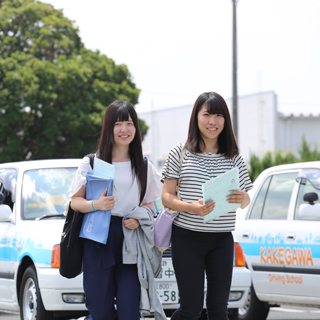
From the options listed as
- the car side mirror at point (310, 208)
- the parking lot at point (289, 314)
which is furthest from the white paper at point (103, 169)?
the parking lot at point (289, 314)

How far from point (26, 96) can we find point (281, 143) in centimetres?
1980

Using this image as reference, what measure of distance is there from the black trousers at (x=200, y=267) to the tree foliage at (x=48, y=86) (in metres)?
24.0

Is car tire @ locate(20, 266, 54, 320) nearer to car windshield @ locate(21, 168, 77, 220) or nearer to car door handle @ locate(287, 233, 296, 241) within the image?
car windshield @ locate(21, 168, 77, 220)

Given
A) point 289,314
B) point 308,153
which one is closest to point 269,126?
point 308,153

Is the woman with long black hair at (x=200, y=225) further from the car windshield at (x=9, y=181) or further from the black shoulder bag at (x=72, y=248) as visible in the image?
the car windshield at (x=9, y=181)

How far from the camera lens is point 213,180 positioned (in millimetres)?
3826

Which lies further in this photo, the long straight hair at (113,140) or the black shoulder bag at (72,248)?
the long straight hair at (113,140)

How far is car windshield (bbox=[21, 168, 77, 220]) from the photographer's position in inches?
255

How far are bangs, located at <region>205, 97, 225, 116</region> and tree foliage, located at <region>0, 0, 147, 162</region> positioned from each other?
23915 mm

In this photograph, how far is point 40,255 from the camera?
570 centimetres

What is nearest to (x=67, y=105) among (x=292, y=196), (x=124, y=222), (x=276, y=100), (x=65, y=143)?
(x=65, y=143)

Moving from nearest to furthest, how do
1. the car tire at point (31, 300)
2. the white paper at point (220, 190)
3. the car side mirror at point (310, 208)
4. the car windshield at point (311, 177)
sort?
the white paper at point (220, 190) < the car tire at point (31, 300) < the car side mirror at point (310, 208) < the car windshield at point (311, 177)

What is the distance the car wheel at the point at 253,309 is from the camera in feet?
24.1

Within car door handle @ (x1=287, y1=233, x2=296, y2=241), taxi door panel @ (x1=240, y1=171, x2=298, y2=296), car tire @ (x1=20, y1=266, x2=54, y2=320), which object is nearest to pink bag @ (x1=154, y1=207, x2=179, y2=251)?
car tire @ (x1=20, y1=266, x2=54, y2=320)
